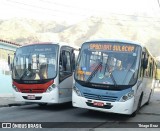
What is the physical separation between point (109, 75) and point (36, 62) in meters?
3.98

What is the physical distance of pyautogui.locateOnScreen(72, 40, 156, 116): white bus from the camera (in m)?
12.8

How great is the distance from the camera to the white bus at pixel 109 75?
41.9 ft

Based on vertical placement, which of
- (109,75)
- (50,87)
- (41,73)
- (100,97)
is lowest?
(50,87)

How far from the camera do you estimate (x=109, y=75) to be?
514 inches

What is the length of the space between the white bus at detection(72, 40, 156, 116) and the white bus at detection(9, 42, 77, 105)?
1.92m

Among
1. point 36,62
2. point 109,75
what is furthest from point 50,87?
point 109,75

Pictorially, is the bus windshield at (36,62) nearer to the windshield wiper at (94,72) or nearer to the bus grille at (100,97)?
the windshield wiper at (94,72)

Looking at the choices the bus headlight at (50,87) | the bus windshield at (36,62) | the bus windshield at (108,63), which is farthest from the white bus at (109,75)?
the bus windshield at (36,62)

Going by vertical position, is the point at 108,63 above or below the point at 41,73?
above

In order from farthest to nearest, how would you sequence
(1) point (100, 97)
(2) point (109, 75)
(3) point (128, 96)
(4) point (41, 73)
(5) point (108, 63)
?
(4) point (41, 73) → (5) point (108, 63) → (2) point (109, 75) → (1) point (100, 97) → (3) point (128, 96)

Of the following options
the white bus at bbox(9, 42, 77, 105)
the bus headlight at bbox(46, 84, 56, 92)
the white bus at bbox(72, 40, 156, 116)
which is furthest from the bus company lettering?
the bus headlight at bbox(46, 84, 56, 92)

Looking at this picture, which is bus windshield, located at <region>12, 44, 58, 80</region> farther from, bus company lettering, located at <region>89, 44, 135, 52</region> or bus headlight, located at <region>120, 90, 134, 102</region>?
bus headlight, located at <region>120, 90, 134, 102</region>

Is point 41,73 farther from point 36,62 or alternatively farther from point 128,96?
point 128,96

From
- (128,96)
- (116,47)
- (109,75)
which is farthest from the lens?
(116,47)
